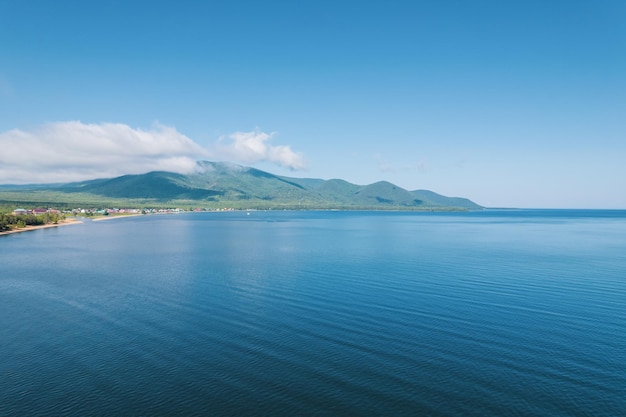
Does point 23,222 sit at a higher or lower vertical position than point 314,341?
higher

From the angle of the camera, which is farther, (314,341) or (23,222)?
(23,222)

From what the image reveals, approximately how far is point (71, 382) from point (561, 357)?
38.6 meters

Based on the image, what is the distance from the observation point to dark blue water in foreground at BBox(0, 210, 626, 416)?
24953 mm

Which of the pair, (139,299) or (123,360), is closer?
(123,360)

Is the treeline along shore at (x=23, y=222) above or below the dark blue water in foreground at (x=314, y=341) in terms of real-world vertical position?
above

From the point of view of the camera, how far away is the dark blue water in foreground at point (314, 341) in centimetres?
2495

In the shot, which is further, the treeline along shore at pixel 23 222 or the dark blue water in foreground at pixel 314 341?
the treeline along shore at pixel 23 222

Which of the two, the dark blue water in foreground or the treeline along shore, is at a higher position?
the treeline along shore

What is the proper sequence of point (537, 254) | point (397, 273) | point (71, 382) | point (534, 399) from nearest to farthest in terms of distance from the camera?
point (534, 399)
point (71, 382)
point (397, 273)
point (537, 254)

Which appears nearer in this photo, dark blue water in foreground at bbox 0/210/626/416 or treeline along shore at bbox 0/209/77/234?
dark blue water in foreground at bbox 0/210/626/416

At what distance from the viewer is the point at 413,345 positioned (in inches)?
1319

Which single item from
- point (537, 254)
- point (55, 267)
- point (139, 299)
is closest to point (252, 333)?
point (139, 299)

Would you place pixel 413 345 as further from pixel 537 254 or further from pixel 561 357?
pixel 537 254

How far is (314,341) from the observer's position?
112ft
